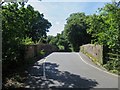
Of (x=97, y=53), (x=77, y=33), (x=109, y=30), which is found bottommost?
(x=97, y=53)

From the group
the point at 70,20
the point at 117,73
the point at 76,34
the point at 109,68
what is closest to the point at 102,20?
the point at 109,68

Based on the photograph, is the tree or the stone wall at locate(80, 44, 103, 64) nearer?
the stone wall at locate(80, 44, 103, 64)

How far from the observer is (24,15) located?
17.5m

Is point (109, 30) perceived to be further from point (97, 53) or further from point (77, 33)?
point (77, 33)

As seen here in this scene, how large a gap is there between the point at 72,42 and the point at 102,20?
52616 mm

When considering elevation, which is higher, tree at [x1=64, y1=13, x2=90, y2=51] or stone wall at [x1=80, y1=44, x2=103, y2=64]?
tree at [x1=64, y1=13, x2=90, y2=51]

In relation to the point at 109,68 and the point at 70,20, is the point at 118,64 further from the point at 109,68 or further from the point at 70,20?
the point at 70,20

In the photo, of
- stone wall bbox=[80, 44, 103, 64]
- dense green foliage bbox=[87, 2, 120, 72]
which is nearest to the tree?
stone wall bbox=[80, 44, 103, 64]

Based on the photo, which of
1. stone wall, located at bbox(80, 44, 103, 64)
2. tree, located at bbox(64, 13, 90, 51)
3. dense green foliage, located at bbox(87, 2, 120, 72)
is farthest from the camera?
tree, located at bbox(64, 13, 90, 51)

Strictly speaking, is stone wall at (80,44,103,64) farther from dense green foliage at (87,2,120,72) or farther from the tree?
the tree

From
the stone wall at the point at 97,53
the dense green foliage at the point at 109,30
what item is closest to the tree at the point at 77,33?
the stone wall at the point at 97,53

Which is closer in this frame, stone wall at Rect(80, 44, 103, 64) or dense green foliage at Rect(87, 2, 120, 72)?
dense green foliage at Rect(87, 2, 120, 72)

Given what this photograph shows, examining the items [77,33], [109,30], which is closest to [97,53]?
[109,30]

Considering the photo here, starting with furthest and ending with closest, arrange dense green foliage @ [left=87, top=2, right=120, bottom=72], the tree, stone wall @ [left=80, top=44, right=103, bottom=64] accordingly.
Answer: the tree
stone wall @ [left=80, top=44, right=103, bottom=64]
dense green foliage @ [left=87, top=2, right=120, bottom=72]
